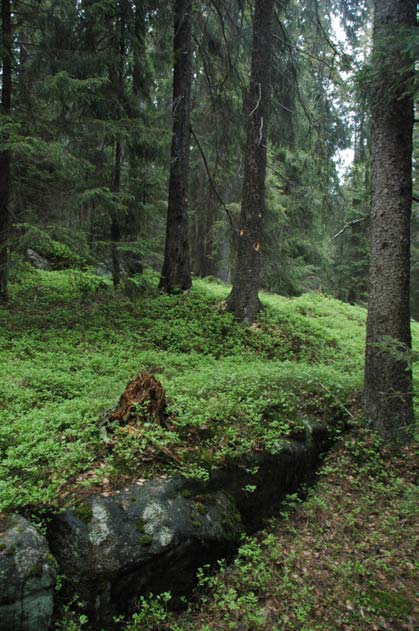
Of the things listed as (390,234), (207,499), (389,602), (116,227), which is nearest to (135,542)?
(207,499)

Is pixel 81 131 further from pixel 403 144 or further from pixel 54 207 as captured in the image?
pixel 403 144

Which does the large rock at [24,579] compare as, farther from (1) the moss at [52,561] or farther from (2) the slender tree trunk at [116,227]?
(2) the slender tree trunk at [116,227]

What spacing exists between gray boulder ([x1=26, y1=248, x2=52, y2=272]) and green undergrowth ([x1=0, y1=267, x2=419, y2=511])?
2886mm

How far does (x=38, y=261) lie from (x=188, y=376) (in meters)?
11.6

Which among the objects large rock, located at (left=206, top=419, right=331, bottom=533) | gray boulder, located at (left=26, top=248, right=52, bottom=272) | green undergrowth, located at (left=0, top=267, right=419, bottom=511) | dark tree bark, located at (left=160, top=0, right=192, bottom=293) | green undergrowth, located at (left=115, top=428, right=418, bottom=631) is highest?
dark tree bark, located at (left=160, top=0, right=192, bottom=293)

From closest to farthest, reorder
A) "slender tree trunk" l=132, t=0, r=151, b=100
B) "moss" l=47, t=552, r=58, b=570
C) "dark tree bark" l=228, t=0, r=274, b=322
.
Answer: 1. "moss" l=47, t=552, r=58, b=570
2. "dark tree bark" l=228, t=0, r=274, b=322
3. "slender tree trunk" l=132, t=0, r=151, b=100

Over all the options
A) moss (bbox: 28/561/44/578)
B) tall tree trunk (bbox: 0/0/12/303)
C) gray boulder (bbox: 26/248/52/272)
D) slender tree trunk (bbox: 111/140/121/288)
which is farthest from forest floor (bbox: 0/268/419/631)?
gray boulder (bbox: 26/248/52/272)

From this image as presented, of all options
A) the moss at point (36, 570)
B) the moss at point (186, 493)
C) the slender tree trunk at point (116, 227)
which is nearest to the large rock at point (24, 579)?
the moss at point (36, 570)

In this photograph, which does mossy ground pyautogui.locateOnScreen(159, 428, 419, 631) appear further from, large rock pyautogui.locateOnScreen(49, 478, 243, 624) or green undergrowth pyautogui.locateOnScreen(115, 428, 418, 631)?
large rock pyautogui.locateOnScreen(49, 478, 243, 624)

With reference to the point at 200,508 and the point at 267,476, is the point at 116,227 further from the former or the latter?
the point at 200,508

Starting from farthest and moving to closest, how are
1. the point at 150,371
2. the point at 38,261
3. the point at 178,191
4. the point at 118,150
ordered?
the point at 38,261, the point at 178,191, the point at 118,150, the point at 150,371

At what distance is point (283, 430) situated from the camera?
534 cm

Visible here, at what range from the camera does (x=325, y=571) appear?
3.89 meters

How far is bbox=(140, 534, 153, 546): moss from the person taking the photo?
3467mm
